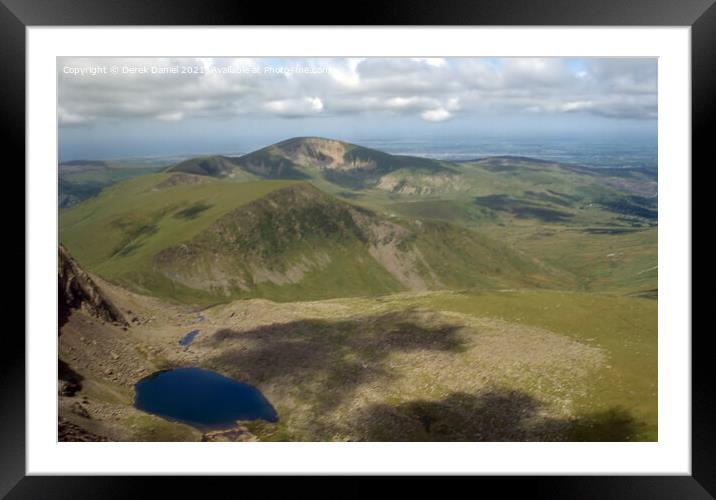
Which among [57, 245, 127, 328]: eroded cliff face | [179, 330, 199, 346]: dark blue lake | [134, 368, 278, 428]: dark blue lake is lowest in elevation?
[134, 368, 278, 428]: dark blue lake

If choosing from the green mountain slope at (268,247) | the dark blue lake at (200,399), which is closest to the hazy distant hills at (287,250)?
the green mountain slope at (268,247)

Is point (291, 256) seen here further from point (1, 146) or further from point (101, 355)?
point (1, 146)

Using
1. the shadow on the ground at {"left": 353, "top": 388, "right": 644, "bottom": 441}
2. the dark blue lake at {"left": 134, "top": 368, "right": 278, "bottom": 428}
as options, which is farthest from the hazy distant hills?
the shadow on the ground at {"left": 353, "top": 388, "right": 644, "bottom": 441}

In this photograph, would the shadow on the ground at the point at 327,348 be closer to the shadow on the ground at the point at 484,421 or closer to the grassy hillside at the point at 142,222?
the shadow on the ground at the point at 484,421

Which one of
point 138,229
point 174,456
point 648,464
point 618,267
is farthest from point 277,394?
point 618,267

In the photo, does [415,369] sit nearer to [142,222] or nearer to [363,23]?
[363,23]

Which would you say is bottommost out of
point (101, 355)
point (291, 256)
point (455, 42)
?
point (101, 355)

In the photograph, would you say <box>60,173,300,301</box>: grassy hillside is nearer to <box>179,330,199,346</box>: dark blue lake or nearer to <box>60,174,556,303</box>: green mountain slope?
<box>60,174,556,303</box>: green mountain slope
